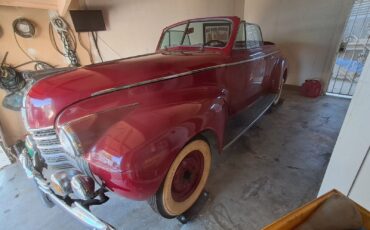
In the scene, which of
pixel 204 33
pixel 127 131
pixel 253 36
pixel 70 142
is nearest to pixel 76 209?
pixel 70 142

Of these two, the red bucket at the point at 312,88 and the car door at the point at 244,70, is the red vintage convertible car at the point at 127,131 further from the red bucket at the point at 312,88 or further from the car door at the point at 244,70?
the red bucket at the point at 312,88

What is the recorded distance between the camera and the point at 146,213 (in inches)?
67.2

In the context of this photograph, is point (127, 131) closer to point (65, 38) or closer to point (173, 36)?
point (173, 36)

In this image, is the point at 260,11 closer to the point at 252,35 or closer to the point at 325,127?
the point at 252,35

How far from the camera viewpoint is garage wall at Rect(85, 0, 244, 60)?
3.76 meters

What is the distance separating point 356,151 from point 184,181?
3.78 feet

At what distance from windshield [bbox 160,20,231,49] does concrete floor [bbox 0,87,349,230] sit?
1366mm

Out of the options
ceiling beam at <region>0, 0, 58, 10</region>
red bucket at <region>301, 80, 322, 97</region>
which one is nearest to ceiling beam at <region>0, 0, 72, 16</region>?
ceiling beam at <region>0, 0, 58, 10</region>

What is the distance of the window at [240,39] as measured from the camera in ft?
7.40

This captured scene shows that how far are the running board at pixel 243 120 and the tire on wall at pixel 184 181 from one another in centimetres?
40

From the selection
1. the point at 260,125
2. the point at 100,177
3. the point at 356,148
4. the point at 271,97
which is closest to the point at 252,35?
the point at 271,97

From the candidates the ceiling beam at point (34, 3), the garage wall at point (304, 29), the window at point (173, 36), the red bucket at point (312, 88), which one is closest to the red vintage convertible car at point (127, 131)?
the window at point (173, 36)

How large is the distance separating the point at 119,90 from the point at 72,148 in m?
0.49

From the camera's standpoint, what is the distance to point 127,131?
1.14 meters
